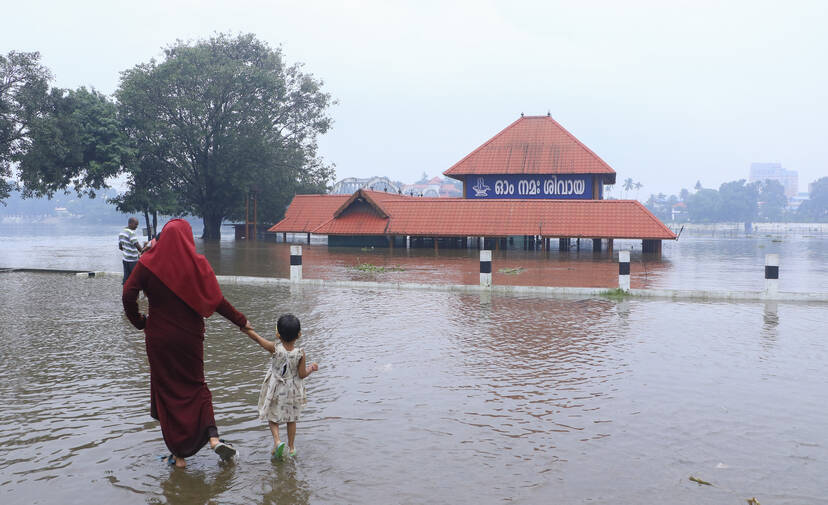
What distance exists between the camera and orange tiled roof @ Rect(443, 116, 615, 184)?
40500 mm

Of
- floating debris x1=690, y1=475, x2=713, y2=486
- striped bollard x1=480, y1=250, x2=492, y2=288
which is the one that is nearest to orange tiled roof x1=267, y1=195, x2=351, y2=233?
striped bollard x1=480, y1=250, x2=492, y2=288

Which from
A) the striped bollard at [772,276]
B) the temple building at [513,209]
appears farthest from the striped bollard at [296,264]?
the temple building at [513,209]

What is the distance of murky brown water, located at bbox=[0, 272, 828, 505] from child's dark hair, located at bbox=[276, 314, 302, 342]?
89 cm

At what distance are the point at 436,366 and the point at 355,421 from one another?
2.22 meters

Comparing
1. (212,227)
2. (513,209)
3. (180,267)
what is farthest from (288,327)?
(212,227)

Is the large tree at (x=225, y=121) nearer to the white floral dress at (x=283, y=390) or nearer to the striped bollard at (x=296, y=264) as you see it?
the striped bollard at (x=296, y=264)

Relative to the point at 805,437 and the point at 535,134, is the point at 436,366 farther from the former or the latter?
the point at 535,134

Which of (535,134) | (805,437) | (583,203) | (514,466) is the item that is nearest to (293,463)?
(514,466)

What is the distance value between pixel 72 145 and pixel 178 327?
32.4 meters

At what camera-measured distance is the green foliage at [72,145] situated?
31.4 meters

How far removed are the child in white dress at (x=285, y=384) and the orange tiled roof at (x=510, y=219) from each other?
28383 millimetres

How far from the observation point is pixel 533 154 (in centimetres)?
4181

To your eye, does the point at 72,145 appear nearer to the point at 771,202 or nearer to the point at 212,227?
the point at 212,227

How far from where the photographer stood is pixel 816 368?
26.0 ft
